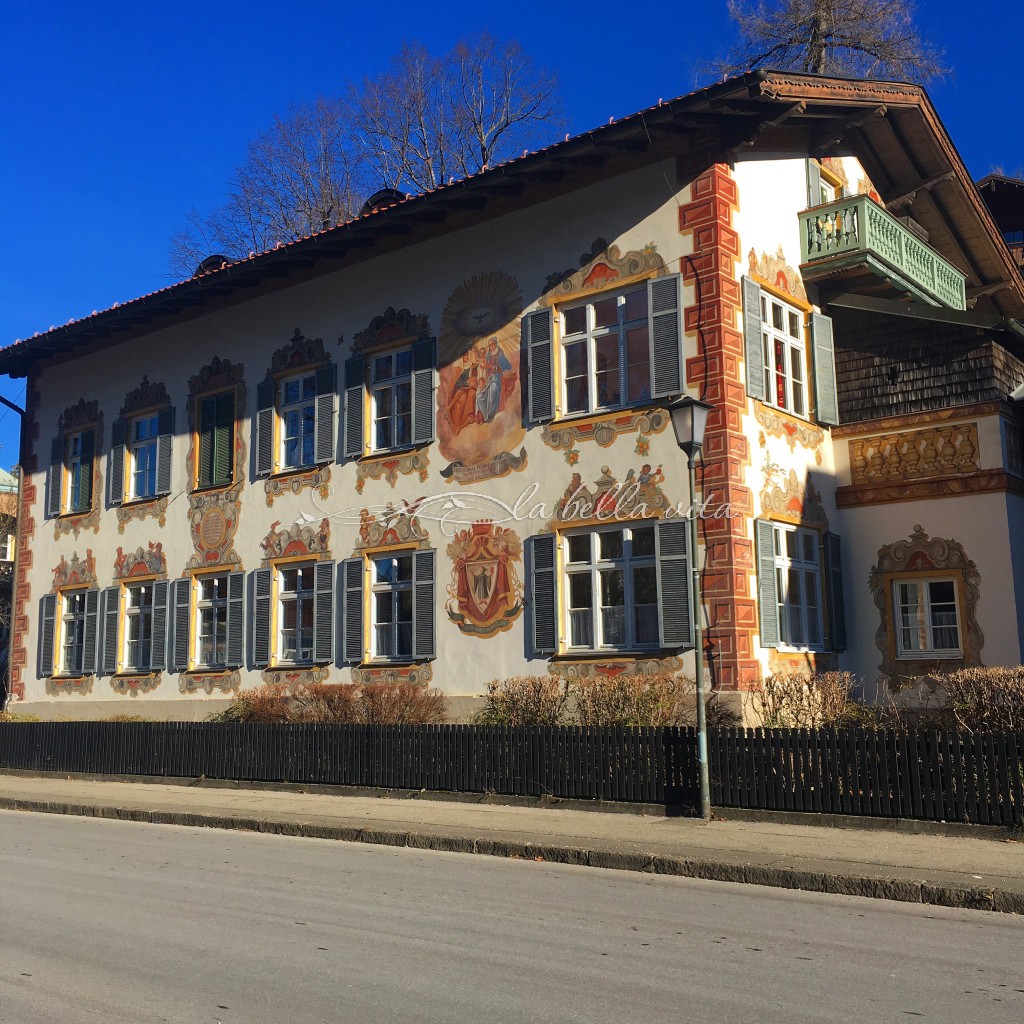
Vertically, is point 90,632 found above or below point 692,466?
below

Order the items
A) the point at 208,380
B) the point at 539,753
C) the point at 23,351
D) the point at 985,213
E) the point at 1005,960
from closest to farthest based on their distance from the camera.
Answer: the point at 1005,960 → the point at 539,753 → the point at 985,213 → the point at 208,380 → the point at 23,351

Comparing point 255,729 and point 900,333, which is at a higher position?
point 900,333

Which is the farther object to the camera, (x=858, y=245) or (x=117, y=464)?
(x=117, y=464)

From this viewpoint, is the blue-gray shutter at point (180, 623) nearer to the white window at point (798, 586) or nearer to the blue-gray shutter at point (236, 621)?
the blue-gray shutter at point (236, 621)

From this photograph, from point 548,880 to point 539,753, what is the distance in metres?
4.32

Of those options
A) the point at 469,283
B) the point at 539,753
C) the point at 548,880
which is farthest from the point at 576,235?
the point at 548,880

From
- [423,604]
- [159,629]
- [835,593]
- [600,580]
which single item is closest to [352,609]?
[423,604]

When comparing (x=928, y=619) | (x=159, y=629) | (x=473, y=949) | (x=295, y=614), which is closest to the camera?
(x=473, y=949)

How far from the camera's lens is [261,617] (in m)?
21.8

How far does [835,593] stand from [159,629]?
12.9 meters

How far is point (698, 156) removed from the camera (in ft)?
57.0

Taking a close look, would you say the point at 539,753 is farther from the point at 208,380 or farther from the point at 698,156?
the point at 208,380

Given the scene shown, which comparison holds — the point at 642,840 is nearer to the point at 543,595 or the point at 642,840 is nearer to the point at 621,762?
the point at 621,762

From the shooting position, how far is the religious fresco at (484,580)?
60.2 feet
